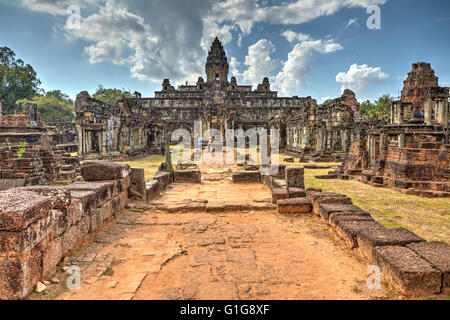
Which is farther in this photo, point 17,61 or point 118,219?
point 17,61

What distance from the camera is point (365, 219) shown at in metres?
4.74

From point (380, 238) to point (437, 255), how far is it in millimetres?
632

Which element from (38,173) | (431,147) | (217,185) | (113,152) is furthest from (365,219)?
(113,152)

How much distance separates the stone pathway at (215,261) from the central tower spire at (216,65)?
172 feet

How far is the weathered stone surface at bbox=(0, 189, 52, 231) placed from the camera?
264 centimetres

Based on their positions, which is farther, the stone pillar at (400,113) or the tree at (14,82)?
the tree at (14,82)

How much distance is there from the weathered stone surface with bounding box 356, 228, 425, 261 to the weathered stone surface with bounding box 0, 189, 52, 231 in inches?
165

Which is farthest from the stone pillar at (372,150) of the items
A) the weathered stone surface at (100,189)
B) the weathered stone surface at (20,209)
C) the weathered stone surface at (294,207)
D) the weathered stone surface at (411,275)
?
the weathered stone surface at (20,209)

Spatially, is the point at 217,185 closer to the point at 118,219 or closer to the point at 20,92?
the point at 118,219

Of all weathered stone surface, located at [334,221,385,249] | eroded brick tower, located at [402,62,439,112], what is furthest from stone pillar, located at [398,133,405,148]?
eroded brick tower, located at [402,62,439,112]

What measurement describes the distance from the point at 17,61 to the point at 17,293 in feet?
244

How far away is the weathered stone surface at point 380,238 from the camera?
3.55 metres

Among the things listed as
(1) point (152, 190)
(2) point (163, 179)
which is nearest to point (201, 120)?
(2) point (163, 179)

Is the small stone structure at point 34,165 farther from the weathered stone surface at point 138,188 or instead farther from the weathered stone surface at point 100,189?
the weathered stone surface at point 100,189
